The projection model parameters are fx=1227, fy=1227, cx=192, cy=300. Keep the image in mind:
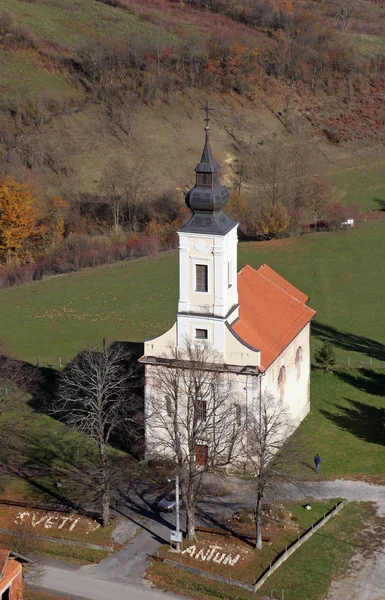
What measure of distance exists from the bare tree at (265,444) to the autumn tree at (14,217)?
1796 inches

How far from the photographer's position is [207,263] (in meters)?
60.8

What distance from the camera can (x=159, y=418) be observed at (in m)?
62.1

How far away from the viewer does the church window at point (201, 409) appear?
59.2 m

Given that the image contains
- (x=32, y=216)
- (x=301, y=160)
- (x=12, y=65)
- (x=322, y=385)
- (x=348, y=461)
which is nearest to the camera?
(x=348, y=461)

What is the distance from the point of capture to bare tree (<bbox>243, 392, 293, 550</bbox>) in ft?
187

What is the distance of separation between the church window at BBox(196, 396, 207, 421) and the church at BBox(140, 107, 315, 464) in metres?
1.81

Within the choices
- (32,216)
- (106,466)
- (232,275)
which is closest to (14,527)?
(106,466)

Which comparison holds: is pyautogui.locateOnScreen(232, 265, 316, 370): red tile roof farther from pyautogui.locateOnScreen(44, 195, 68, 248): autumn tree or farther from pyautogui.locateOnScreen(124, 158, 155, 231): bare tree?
pyautogui.locateOnScreen(124, 158, 155, 231): bare tree

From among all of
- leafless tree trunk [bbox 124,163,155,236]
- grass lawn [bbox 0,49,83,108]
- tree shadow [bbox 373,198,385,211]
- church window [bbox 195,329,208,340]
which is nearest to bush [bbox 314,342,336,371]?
church window [bbox 195,329,208,340]

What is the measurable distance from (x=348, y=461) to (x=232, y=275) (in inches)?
481

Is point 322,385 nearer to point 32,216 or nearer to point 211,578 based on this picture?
point 211,578

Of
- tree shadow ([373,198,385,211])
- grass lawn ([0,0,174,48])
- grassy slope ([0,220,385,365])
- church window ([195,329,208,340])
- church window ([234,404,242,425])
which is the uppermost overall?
grass lawn ([0,0,174,48])

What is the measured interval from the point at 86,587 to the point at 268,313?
19054 millimetres

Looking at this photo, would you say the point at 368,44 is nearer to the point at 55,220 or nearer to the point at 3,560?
the point at 55,220
